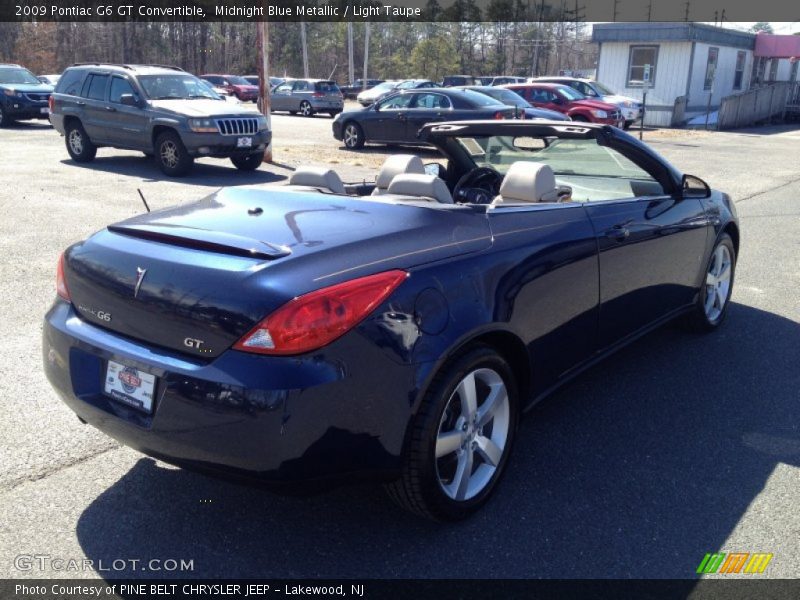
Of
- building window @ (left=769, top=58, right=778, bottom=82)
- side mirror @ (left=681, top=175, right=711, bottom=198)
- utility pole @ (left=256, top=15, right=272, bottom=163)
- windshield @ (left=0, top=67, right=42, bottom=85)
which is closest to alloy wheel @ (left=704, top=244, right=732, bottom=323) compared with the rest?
side mirror @ (left=681, top=175, right=711, bottom=198)

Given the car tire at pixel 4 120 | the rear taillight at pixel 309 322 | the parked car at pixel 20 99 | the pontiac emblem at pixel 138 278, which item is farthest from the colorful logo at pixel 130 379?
the car tire at pixel 4 120

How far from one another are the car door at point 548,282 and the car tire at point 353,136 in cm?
1510

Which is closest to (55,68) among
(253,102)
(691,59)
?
(253,102)

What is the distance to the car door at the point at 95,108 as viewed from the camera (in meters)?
13.9

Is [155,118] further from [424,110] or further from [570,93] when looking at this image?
[570,93]

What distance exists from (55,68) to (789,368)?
58772 mm

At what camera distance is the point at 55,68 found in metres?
53.9

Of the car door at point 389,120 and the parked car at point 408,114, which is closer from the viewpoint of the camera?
the parked car at point 408,114

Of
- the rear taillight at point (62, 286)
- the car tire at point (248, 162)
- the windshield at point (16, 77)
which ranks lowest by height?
the car tire at point (248, 162)

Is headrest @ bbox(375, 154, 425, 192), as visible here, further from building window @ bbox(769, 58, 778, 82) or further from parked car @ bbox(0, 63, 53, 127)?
building window @ bbox(769, 58, 778, 82)

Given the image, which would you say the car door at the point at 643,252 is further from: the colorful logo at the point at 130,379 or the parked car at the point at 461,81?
the parked car at the point at 461,81

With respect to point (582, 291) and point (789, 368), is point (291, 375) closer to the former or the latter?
point (582, 291)

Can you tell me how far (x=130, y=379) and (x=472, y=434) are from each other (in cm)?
136

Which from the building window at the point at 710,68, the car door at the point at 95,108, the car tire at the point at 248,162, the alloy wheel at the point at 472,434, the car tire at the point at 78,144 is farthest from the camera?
the building window at the point at 710,68
